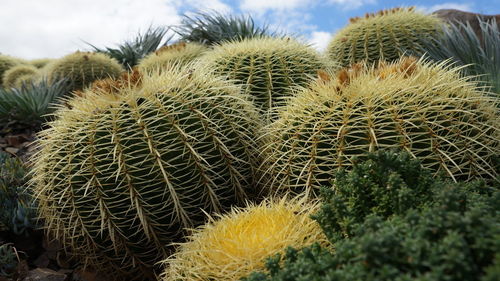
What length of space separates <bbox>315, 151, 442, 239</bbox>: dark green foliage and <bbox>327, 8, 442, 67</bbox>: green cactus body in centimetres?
377

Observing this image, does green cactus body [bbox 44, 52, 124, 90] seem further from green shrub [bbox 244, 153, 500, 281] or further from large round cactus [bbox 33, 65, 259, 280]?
green shrub [bbox 244, 153, 500, 281]

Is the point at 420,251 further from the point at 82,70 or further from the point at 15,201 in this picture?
the point at 82,70

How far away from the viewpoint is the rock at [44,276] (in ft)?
11.9

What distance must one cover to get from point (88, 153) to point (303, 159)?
1.27m

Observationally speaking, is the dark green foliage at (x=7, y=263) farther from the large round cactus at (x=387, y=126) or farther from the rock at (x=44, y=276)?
the large round cactus at (x=387, y=126)

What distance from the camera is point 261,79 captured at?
13.9ft

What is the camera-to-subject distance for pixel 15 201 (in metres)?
4.55

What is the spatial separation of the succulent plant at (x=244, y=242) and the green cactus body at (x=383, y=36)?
12.4 ft

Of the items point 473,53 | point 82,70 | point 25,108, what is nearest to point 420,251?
point 473,53

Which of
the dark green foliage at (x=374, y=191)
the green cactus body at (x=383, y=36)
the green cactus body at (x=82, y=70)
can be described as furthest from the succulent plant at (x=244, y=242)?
the green cactus body at (x=82, y=70)

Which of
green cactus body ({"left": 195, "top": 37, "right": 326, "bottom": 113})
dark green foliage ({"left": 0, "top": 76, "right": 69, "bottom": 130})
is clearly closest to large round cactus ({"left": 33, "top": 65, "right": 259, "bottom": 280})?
green cactus body ({"left": 195, "top": 37, "right": 326, "bottom": 113})

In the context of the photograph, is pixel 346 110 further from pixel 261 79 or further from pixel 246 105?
pixel 261 79

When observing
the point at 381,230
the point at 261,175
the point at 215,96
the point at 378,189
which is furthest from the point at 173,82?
the point at 381,230

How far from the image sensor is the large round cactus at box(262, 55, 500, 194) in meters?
2.73
